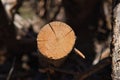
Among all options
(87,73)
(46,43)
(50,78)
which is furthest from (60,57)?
(50,78)

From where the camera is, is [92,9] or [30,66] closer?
[30,66]

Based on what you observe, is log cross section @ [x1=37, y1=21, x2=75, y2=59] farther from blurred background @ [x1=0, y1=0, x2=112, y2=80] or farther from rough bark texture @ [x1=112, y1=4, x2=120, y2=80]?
blurred background @ [x1=0, y1=0, x2=112, y2=80]

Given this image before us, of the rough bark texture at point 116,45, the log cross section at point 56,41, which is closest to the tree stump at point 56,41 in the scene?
the log cross section at point 56,41

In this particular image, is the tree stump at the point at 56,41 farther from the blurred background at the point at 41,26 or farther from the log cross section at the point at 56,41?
the blurred background at the point at 41,26

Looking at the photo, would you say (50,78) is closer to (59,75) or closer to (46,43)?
(59,75)

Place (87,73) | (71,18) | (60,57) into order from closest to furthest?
(60,57) < (87,73) < (71,18)

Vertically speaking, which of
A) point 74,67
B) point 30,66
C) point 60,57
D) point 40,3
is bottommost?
point 30,66

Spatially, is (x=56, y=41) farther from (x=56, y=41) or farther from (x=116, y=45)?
(x=116, y=45)

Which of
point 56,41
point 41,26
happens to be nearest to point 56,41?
point 56,41
